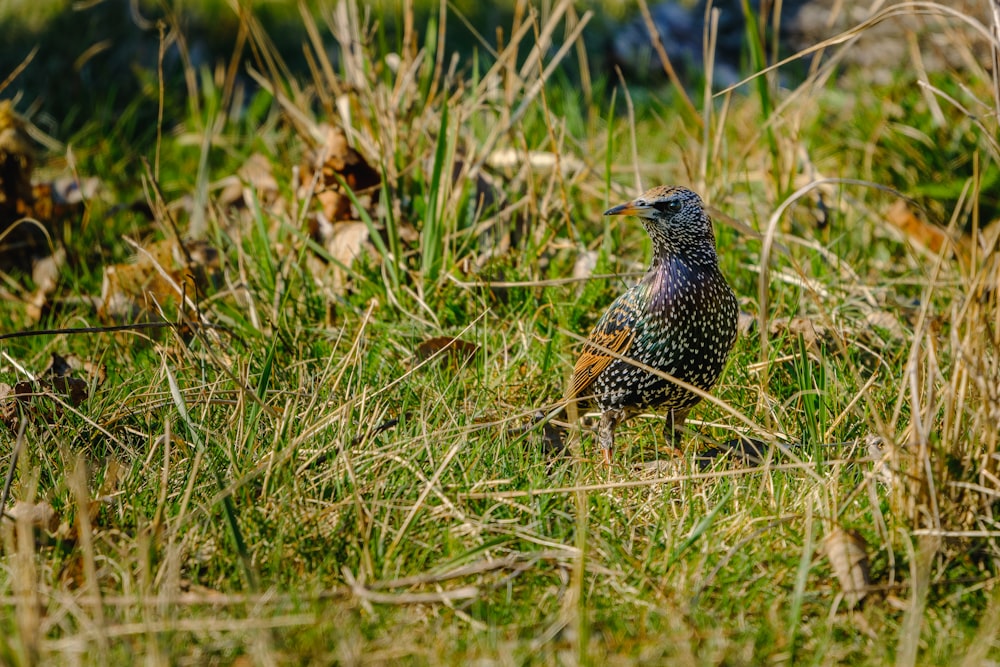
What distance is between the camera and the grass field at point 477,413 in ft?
8.47

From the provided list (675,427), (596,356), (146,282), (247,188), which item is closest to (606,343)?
(596,356)

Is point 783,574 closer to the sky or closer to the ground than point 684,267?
closer to the ground

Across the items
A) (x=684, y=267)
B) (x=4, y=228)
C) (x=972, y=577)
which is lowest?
(x=4, y=228)

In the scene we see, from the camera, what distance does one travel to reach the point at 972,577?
273 cm

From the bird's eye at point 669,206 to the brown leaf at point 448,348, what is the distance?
843 millimetres

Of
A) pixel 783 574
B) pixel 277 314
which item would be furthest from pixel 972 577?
pixel 277 314

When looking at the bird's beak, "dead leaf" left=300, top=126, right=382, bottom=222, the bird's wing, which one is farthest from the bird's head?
"dead leaf" left=300, top=126, right=382, bottom=222

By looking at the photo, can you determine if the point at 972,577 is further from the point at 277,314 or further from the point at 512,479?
the point at 277,314

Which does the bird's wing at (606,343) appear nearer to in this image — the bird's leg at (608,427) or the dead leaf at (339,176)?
the bird's leg at (608,427)

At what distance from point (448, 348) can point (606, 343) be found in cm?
62

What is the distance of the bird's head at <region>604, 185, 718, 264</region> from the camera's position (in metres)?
3.65

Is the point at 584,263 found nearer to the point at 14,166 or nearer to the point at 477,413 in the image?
the point at 477,413

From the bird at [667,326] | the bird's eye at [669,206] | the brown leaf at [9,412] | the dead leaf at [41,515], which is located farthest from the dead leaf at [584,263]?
the dead leaf at [41,515]

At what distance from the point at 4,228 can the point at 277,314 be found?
1665mm
